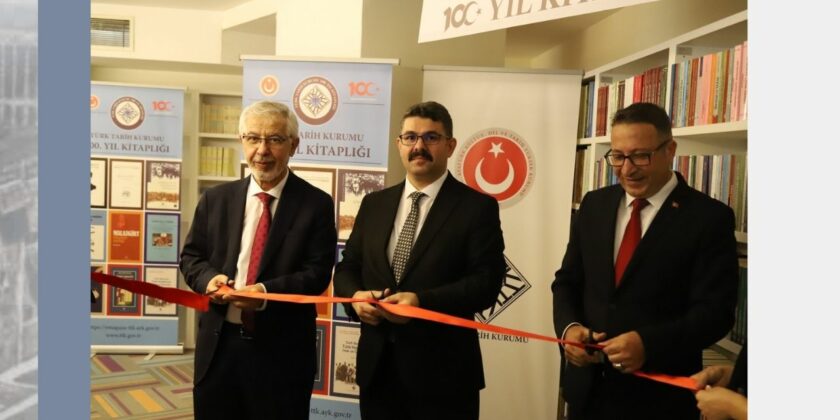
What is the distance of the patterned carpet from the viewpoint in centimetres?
542

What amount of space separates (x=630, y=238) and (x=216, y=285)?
143cm

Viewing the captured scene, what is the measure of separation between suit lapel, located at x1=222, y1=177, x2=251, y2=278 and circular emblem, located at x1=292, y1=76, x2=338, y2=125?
6.78 ft

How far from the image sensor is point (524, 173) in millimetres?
4711

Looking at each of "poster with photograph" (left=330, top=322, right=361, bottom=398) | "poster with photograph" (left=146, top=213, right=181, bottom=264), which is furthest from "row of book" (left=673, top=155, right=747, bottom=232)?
"poster with photograph" (left=146, top=213, right=181, bottom=264)

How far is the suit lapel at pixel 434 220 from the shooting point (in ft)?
8.54

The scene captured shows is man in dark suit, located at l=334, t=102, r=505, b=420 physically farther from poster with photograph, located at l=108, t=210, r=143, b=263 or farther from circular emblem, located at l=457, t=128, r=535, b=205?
poster with photograph, located at l=108, t=210, r=143, b=263

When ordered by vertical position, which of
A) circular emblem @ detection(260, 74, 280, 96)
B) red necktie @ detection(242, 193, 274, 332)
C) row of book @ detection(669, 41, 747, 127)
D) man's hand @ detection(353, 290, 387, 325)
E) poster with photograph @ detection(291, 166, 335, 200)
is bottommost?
man's hand @ detection(353, 290, 387, 325)

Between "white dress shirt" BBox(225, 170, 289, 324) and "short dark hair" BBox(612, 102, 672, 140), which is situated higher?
"short dark hair" BBox(612, 102, 672, 140)

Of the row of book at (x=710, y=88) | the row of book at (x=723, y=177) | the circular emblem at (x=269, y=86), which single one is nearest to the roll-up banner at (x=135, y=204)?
the circular emblem at (x=269, y=86)

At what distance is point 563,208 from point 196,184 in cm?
468

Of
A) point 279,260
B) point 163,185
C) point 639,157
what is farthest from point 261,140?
point 163,185

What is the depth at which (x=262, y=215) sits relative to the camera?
8.73 feet

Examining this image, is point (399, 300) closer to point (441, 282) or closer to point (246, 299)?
point (441, 282)

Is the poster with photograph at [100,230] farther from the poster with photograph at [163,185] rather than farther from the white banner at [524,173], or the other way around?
the white banner at [524,173]
